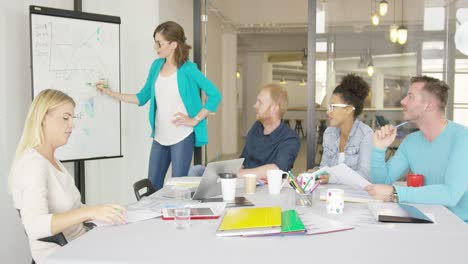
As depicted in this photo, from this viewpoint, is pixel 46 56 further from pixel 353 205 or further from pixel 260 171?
pixel 353 205

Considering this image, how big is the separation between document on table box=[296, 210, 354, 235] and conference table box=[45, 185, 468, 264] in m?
0.03

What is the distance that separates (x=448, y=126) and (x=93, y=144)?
2.88m

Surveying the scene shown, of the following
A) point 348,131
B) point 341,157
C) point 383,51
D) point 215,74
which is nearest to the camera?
point 341,157

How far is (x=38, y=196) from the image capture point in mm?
1836

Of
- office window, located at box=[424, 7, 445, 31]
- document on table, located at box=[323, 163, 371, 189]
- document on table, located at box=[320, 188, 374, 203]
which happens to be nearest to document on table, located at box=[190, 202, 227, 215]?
document on table, located at box=[320, 188, 374, 203]

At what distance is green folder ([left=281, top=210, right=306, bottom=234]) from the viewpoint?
1.62m

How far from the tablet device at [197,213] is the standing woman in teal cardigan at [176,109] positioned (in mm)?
1793

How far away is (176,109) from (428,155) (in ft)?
6.60

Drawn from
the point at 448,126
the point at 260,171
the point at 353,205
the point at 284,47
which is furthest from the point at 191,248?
the point at 284,47

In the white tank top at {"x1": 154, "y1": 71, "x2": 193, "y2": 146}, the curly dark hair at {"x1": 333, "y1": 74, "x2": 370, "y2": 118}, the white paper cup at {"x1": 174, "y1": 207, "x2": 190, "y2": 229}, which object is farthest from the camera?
the white tank top at {"x1": 154, "y1": 71, "x2": 193, "y2": 146}

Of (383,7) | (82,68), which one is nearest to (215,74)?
(383,7)

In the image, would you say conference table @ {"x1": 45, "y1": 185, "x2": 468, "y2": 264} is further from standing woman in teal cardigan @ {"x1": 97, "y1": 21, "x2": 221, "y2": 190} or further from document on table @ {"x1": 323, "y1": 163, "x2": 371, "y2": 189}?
standing woman in teal cardigan @ {"x1": 97, "y1": 21, "x2": 221, "y2": 190}

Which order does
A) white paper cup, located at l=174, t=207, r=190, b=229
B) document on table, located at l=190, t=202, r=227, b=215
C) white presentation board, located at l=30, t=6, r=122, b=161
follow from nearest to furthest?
white paper cup, located at l=174, t=207, r=190, b=229, document on table, located at l=190, t=202, r=227, b=215, white presentation board, located at l=30, t=6, r=122, b=161

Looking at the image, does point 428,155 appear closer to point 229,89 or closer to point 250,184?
point 250,184
